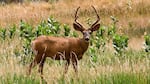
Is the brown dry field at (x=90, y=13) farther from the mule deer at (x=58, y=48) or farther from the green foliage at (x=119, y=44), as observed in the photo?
the mule deer at (x=58, y=48)

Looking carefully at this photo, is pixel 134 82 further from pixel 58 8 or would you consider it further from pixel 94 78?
pixel 58 8

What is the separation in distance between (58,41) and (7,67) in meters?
1.06

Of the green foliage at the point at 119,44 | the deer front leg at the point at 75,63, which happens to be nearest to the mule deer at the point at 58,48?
the deer front leg at the point at 75,63

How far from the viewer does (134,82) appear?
565cm

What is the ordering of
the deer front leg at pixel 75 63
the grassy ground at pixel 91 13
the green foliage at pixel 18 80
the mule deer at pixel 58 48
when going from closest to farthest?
1. the green foliage at pixel 18 80
2. the deer front leg at pixel 75 63
3. the mule deer at pixel 58 48
4. the grassy ground at pixel 91 13

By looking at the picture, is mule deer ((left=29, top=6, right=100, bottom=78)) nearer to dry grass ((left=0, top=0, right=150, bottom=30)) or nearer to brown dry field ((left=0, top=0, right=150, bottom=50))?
brown dry field ((left=0, top=0, right=150, bottom=50))

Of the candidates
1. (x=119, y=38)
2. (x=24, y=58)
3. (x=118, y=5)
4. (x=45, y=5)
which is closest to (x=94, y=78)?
(x=24, y=58)

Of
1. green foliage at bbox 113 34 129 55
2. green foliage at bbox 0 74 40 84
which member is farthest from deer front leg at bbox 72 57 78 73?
green foliage at bbox 113 34 129 55

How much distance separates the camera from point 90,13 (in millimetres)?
22391

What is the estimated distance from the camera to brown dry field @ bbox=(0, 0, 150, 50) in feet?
65.6

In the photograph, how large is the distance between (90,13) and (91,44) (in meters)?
11.6

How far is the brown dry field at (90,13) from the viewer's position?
20.0 metres

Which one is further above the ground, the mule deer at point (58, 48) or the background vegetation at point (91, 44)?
the mule deer at point (58, 48)

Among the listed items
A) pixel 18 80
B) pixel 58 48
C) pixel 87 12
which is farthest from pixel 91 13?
pixel 18 80
